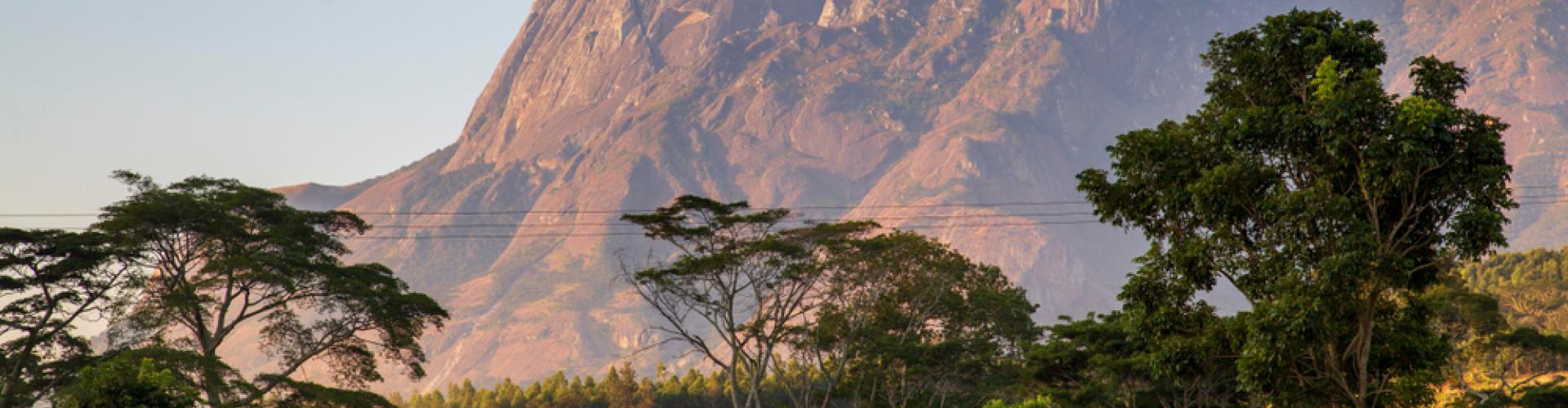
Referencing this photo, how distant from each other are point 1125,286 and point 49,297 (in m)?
35.0

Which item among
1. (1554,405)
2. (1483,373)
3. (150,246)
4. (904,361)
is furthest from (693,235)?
(1483,373)

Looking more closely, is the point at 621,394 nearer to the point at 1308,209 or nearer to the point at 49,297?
the point at 49,297

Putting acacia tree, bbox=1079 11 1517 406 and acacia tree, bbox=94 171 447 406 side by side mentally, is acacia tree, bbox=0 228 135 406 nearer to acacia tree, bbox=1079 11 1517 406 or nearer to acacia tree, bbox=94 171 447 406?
acacia tree, bbox=94 171 447 406

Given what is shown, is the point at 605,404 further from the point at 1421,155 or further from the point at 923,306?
the point at 1421,155

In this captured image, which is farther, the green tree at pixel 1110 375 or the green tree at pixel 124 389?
the green tree at pixel 1110 375

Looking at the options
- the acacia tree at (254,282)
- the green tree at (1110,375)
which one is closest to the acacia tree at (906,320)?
the green tree at (1110,375)

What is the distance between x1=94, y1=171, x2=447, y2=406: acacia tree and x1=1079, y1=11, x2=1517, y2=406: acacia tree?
1214 inches

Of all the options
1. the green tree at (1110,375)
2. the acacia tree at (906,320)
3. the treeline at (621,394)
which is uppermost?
the treeline at (621,394)

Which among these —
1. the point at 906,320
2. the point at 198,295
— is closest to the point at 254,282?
the point at 198,295

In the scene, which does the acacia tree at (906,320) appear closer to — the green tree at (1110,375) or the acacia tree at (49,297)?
the green tree at (1110,375)

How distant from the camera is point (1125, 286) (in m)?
23.6

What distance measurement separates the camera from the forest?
20.1 metres

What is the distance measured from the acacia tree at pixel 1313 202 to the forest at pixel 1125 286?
0.15ft

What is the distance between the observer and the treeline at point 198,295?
4069cm
